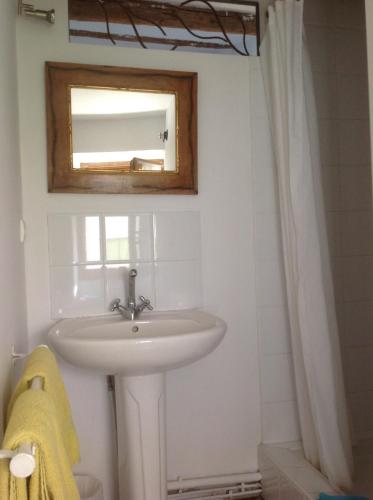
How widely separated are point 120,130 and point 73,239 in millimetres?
473

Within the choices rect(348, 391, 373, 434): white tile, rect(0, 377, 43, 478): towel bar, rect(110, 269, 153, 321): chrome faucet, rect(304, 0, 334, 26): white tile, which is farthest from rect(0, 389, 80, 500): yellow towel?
rect(304, 0, 334, 26): white tile

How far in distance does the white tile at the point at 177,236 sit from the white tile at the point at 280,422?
0.74 m

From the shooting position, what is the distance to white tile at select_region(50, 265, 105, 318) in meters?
1.58

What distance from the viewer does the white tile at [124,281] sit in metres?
1.62

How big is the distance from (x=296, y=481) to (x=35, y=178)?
1.47 m

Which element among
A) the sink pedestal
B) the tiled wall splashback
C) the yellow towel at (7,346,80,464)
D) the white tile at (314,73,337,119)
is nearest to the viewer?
the yellow towel at (7,346,80,464)

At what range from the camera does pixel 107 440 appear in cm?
162

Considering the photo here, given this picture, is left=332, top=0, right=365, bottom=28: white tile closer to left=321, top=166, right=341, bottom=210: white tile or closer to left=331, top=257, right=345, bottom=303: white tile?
left=321, top=166, right=341, bottom=210: white tile

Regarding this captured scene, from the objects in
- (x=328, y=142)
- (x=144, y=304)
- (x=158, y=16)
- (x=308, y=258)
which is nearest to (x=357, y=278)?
(x=308, y=258)

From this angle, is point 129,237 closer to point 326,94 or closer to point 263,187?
point 263,187

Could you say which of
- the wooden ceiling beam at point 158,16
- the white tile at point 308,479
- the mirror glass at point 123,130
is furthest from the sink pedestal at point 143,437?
the wooden ceiling beam at point 158,16

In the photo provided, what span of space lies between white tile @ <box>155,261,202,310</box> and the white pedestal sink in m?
0.07

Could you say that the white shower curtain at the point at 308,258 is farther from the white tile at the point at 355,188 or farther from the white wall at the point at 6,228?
the white wall at the point at 6,228

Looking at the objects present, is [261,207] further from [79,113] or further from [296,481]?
[296,481]
